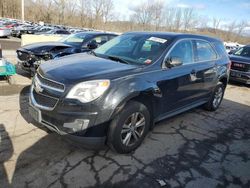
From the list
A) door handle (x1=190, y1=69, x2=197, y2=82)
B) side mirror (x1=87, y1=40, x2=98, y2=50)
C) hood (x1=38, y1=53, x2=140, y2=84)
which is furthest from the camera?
side mirror (x1=87, y1=40, x2=98, y2=50)

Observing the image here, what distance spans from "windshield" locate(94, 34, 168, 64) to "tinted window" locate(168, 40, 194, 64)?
0.21 meters

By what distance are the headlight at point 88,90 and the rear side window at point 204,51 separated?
2.51 meters

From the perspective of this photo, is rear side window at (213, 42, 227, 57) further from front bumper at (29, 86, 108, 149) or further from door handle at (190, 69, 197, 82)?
front bumper at (29, 86, 108, 149)

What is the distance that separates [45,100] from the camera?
3.47 meters

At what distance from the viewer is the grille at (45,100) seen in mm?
3337

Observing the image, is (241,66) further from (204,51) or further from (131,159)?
(131,159)

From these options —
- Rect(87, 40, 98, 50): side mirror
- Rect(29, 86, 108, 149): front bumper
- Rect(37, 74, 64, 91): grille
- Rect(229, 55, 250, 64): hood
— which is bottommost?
Rect(29, 86, 108, 149): front bumper

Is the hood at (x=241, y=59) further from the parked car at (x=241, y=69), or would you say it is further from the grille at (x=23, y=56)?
the grille at (x=23, y=56)

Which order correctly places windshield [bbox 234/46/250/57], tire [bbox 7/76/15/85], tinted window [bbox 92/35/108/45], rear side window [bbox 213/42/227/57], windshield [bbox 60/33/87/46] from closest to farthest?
rear side window [bbox 213/42/227/57]
tire [bbox 7/76/15/85]
windshield [bbox 60/33/87/46]
tinted window [bbox 92/35/108/45]
windshield [bbox 234/46/250/57]

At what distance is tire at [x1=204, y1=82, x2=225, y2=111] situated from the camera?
6051 millimetres

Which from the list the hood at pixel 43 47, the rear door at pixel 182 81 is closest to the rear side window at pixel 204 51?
the rear door at pixel 182 81

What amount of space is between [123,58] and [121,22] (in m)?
55.8

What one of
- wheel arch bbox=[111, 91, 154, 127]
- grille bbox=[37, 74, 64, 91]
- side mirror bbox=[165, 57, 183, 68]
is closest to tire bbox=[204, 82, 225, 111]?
side mirror bbox=[165, 57, 183, 68]

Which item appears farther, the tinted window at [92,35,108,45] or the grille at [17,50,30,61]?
the tinted window at [92,35,108,45]
